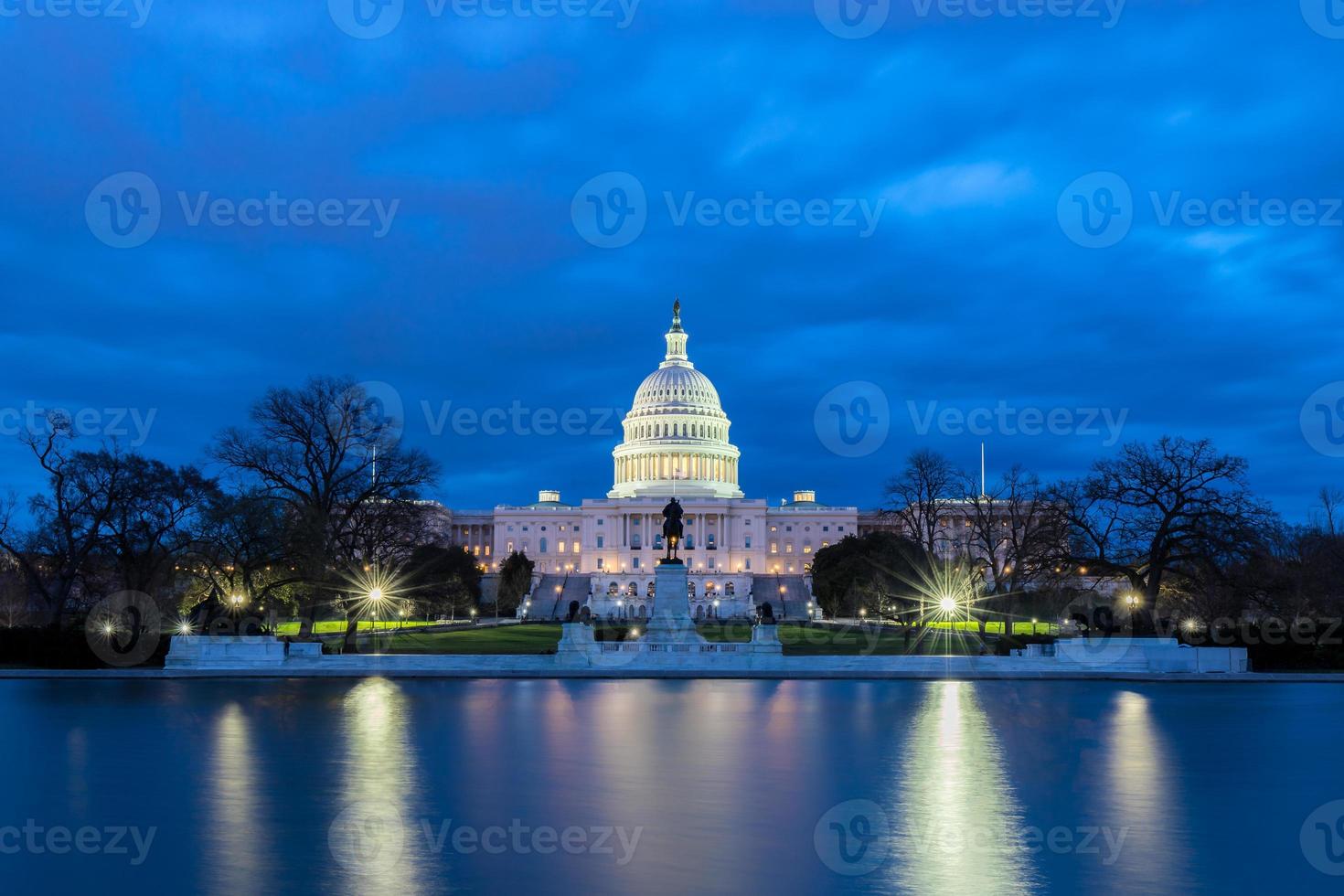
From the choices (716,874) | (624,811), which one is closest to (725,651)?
(624,811)

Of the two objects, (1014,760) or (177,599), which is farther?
(177,599)

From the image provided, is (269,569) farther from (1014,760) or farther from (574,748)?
(1014,760)

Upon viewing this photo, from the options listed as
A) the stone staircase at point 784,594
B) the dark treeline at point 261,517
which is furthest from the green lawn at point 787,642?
the stone staircase at point 784,594

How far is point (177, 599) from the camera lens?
210ft

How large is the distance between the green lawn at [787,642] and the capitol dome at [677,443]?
79290mm

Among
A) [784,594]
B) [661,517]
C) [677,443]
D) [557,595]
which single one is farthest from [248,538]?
[677,443]

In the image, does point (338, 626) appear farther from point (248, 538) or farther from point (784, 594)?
point (784, 594)

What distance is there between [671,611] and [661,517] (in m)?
96.6

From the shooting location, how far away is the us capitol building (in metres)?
146

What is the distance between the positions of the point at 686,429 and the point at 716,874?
467 ft

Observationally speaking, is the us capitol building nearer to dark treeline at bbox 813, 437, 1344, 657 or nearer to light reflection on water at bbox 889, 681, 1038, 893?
dark treeline at bbox 813, 437, 1344, 657

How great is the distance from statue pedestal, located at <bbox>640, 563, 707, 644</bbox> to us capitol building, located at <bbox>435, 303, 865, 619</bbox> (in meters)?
84.1

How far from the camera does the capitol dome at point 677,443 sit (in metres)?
154

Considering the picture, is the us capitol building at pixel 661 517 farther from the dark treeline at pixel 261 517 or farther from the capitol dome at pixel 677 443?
the dark treeline at pixel 261 517
